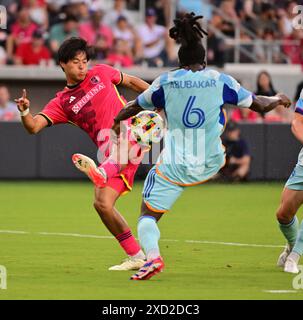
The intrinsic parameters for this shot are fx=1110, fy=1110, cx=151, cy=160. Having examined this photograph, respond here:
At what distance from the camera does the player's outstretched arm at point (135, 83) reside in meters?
11.4

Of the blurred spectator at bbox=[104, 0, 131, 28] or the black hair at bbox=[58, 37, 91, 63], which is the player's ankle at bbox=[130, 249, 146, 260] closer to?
the black hair at bbox=[58, 37, 91, 63]

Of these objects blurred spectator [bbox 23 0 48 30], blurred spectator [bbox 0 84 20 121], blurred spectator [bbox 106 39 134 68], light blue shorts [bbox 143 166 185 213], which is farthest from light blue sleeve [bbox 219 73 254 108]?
blurred spectator [bbox 23 0 48 30]

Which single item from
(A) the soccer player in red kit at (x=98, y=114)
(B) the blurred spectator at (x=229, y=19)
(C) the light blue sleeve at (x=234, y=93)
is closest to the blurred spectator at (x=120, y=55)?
(B) the blurred spectator at (x=229, y=19)

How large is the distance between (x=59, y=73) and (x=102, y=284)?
625 inches

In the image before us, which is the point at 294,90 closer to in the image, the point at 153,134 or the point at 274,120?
the point at 274,120

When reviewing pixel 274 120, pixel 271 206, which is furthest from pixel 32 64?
pixel 271 206

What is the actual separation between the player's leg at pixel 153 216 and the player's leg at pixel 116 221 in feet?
2.71

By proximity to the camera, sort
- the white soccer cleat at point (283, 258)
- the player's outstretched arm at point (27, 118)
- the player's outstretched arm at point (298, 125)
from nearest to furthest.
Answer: the player's outstretched arm at point (298, 125), the player's outstretched arm at point (27, 118), the white soccer cleat at point (283, 258)

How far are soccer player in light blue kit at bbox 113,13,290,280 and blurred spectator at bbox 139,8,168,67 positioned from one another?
1615 centimetres

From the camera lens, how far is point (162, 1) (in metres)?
27.1

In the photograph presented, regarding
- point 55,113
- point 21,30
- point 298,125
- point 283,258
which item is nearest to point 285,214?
point 283,258

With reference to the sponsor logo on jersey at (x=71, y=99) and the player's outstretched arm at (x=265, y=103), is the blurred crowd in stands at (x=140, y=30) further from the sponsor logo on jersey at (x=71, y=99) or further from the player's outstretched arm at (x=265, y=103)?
the player's outstretched arm at (x=265, y=103)

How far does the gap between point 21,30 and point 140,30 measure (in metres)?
3.03
